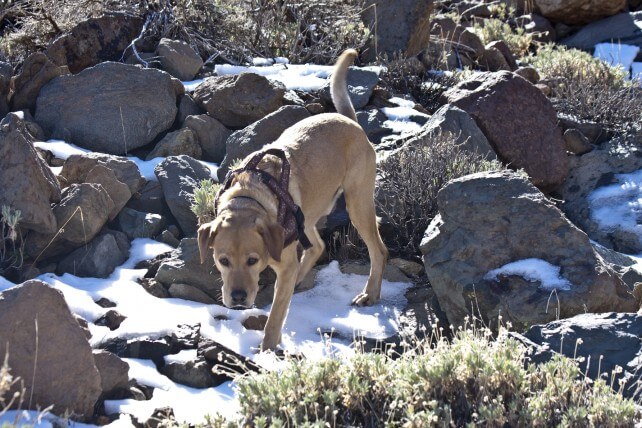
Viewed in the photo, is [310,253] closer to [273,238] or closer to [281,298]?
[281,298]

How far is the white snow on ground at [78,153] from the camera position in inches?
318

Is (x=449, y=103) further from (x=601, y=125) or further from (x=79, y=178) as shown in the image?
(x=79, y=178)

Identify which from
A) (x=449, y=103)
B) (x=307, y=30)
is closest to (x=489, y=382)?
(x=449, y=103)

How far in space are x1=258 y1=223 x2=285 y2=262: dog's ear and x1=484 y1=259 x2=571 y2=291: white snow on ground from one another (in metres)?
1.52

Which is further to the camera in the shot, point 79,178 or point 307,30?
point 307,30

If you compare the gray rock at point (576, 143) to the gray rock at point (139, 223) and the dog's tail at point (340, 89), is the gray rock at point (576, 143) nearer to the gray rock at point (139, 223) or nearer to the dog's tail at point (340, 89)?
the dog's tail at point (340, 89)

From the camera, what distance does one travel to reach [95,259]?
6.86m

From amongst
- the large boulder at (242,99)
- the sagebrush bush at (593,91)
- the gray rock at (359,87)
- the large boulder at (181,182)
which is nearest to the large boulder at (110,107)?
the large boulder at (242,99)

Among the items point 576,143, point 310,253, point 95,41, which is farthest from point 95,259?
point 576,143

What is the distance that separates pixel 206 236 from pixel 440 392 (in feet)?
7.36

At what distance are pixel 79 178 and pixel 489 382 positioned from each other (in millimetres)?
4702

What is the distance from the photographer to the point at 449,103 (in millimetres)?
9039

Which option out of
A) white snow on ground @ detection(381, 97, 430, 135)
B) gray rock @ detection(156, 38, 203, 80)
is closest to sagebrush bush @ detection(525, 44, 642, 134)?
white snow on ground @ detection(381, 97, 430, 135)

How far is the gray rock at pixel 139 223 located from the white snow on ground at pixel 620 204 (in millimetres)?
4602
